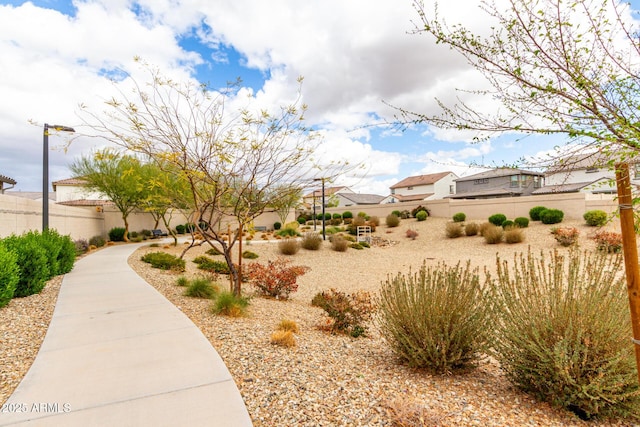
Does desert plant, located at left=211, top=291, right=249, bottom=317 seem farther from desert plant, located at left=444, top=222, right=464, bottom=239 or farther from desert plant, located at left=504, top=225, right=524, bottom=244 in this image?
desert plant, located at left=444, top=222, right=464, bottom=239

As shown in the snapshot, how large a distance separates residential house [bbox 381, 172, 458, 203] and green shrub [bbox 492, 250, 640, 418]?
164 ft

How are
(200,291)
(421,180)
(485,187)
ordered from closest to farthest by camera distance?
(200,291), (485,187), (421,180)

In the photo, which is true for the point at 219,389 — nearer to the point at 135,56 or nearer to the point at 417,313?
the point at 417,313

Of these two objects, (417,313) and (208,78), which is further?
(208,78)

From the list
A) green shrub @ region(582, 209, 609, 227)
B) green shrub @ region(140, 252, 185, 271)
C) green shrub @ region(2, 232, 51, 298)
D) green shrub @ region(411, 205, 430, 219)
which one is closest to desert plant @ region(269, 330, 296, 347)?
green shrub @ region(2, 232, 51, 298)

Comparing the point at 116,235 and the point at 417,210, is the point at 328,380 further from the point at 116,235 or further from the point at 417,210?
the point at 417,210

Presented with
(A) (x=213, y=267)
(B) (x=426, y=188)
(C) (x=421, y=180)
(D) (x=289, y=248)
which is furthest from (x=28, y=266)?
(C) (x=421, y=180)

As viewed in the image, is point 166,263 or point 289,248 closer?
point 166,263

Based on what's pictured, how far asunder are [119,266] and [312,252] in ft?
33.4

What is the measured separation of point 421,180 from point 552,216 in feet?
113

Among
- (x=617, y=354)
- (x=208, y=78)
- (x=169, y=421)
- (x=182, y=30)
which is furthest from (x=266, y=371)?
(x=182, y=30)

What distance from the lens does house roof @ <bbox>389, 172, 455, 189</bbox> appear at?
5406 centimetres

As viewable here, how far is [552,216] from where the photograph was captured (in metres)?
→ 22.1

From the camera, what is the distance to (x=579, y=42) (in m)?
2.44
